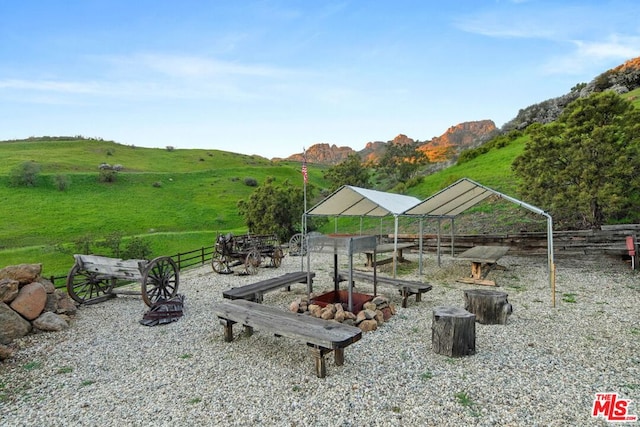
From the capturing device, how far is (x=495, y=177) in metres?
23.7

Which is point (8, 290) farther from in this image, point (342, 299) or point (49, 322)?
point (342, 299)

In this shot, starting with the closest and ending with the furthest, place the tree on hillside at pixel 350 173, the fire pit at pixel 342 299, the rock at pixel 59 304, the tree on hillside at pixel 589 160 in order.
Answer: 1. the rock at pixel 59 304
2. the fire pit at pixel 342 299
3. the tree on hillside at pixel 589 160
4. the tree on hillside at pixel 350 173

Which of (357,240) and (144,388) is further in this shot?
(357,240)

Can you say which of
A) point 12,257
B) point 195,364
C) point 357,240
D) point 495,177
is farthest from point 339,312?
point 495,177

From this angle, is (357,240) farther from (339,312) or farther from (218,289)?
(218,289)

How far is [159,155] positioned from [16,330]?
58.6m

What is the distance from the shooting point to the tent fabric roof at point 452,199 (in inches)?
370

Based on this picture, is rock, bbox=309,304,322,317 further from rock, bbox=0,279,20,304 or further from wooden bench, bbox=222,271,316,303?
rock, bbox=0,279,20,304

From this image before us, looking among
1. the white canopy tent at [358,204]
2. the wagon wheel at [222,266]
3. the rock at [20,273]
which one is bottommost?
the wagon wheel at [222,266]

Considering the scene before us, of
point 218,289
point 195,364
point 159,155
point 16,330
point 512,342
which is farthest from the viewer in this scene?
point 159,155

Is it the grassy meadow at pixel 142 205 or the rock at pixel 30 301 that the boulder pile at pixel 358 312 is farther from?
the grassy meadow at pixel 142 205

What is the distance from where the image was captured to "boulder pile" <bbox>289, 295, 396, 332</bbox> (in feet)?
19.2

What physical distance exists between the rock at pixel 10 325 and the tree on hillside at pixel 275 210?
43.5ft

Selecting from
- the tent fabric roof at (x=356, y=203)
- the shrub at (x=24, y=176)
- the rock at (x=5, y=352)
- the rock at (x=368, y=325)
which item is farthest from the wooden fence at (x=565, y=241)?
the shrub at (x=24, y=176)
